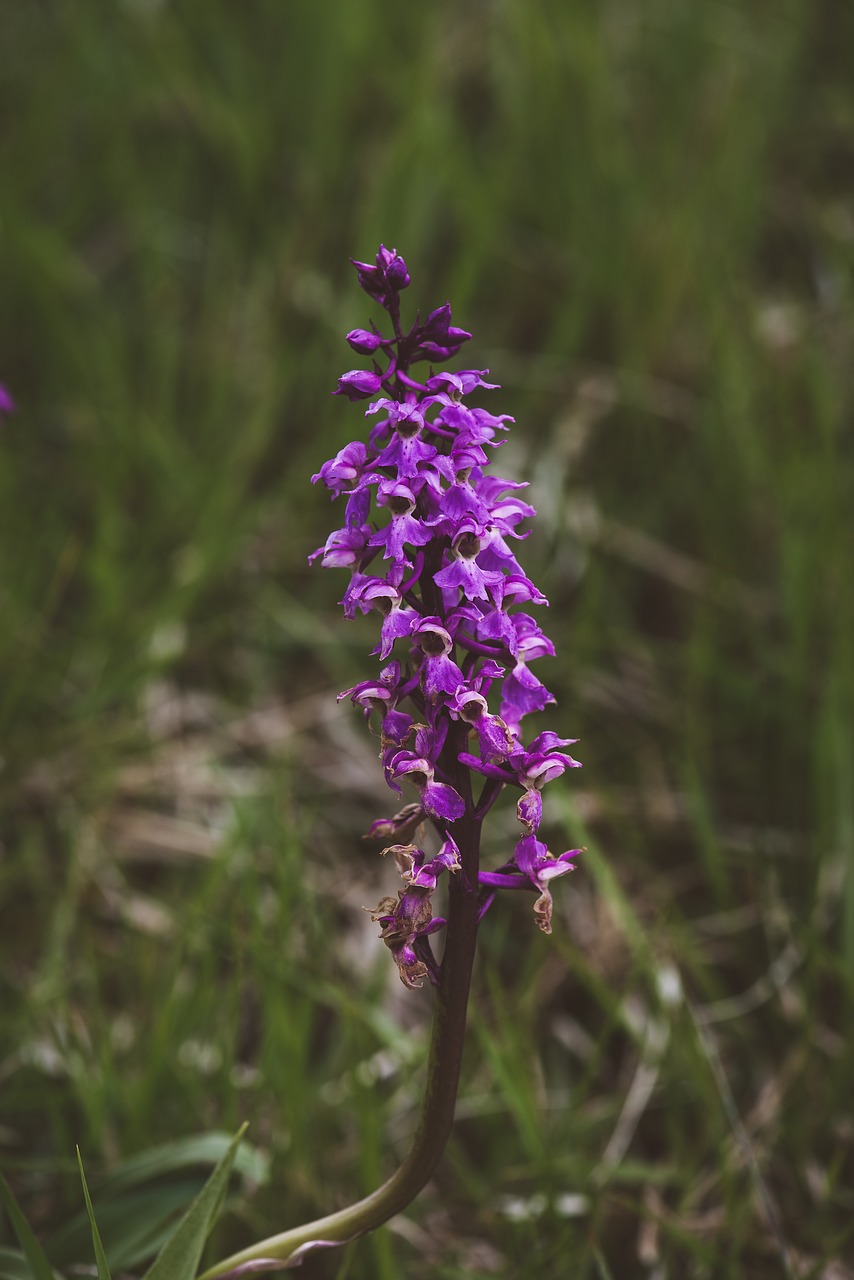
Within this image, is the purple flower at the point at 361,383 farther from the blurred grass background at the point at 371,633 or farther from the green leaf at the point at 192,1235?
the blurred grass background at the point at 371,633

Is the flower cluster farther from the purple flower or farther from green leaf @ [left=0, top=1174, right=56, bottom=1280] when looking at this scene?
green leaf @ [left=0, top=1174, right=56, bottom=1280]

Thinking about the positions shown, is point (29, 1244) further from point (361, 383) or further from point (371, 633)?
point (371, 633)

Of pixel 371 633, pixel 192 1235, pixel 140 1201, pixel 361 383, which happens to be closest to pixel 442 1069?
pixel 192 1235

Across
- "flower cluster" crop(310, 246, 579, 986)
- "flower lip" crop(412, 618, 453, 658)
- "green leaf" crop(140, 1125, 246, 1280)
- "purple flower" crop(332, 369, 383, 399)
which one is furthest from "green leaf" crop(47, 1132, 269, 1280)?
"purple flower" crop(332, 369, 383, 399)

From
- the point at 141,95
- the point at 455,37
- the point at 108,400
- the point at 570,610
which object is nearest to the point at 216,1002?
the point at 570,610

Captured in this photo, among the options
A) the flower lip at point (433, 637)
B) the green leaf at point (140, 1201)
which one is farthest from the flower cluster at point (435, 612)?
the green leaf at point (140, 1201)

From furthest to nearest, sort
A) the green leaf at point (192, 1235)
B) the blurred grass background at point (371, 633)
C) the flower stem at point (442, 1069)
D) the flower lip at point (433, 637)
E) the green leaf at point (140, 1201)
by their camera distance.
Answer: the blurred grass background at point (371, 633) < the green leaf at point (140, 1201) < the green leaf at point (192, 1235) < the flower stem at point (442, 1069) < the flower lip at point (433, 637)
